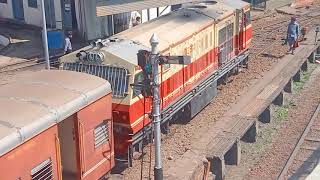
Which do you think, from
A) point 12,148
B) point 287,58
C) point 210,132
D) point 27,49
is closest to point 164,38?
point 210,132

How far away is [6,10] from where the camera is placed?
32375 millimetres

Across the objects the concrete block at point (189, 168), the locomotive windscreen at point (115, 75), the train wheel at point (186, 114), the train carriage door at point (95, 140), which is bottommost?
the concrete block at point (189, 168)

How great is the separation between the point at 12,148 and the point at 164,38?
8026mm

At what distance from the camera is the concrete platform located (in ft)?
49.9

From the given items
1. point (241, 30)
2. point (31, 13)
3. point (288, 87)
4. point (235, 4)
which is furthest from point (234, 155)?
point (31, 13)

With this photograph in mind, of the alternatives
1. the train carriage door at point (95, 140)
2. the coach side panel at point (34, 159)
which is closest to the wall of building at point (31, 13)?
the train carriage door at point (95, 140)

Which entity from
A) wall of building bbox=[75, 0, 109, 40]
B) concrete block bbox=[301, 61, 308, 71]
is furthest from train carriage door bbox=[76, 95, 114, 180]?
wall of building bbox=[75, 0, 109, 40]

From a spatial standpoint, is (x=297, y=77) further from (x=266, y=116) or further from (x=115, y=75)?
(x=115, y=75)

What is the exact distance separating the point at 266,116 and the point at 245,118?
1549mm

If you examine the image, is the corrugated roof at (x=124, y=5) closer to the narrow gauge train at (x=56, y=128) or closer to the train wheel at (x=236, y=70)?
the train wheel at (x=236, y=70)

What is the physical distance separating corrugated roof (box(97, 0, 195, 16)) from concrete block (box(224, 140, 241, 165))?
11808mm

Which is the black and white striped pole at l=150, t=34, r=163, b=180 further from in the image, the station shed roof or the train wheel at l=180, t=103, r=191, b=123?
the train wheel at l=180, t=103, r=191, b=123

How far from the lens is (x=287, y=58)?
84.7ft

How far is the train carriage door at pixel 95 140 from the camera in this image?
11.8 m
